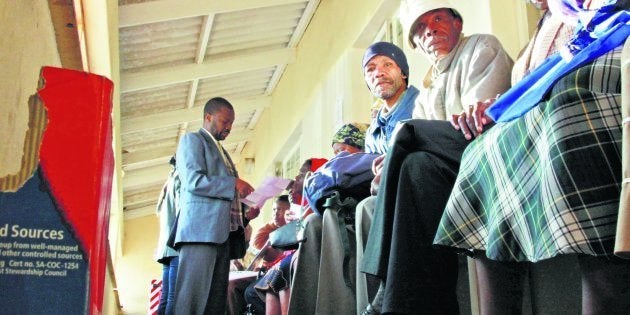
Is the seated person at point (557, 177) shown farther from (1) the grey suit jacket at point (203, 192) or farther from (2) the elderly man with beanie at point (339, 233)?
(1) the grey suit jacket at point (203, 192)

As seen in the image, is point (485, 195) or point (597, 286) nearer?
point (597, 286)

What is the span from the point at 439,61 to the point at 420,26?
15 centimetres

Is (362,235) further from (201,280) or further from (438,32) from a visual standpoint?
(201,280)

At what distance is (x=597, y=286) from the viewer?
1273 mm

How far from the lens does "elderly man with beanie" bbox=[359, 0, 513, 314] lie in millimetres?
1722

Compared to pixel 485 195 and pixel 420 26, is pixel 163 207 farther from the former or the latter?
pixel 485 195

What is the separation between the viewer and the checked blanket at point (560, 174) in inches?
49.9

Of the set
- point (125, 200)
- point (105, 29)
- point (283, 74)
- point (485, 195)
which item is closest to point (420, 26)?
point (485, 195)

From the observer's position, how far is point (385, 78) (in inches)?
111

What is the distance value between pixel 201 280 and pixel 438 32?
1391mm

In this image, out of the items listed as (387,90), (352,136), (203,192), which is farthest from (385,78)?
(203,192)

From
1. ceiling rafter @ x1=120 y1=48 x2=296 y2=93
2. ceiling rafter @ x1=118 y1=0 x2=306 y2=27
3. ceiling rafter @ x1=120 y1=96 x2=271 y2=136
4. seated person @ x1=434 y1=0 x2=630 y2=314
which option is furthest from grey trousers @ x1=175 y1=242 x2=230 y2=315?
ceiling rafter @ x1=120 y1=96 x2=271 y2=136

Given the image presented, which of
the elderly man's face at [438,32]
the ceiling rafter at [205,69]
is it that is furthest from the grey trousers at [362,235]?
the ceiling rafter at [205,69]

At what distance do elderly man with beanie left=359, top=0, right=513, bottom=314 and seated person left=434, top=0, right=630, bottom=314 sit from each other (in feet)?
0.38
